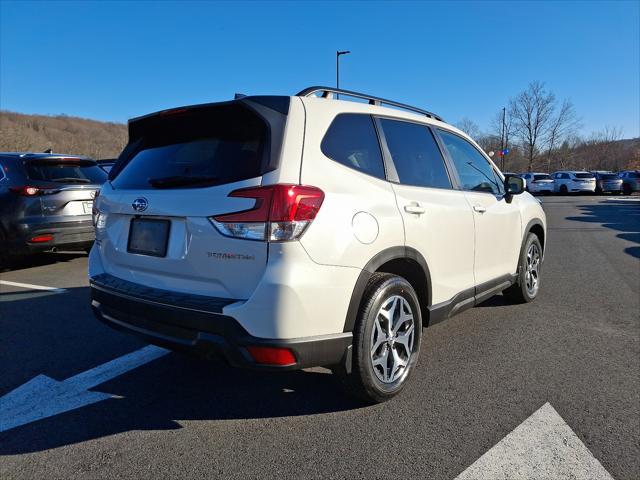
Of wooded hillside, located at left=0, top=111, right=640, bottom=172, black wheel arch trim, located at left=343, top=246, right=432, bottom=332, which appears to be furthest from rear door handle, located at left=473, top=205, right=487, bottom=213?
wooded hillside, located at left=0, top=111, right=640, bottom=172

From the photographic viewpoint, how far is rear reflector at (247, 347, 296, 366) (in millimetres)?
2301

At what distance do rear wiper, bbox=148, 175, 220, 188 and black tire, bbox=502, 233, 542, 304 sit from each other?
3.59m

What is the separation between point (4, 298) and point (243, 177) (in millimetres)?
4510

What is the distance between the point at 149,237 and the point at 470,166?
288 centimetres

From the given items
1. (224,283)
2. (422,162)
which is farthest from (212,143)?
(422,162)

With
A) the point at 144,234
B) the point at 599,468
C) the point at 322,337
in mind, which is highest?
the point at 144,234

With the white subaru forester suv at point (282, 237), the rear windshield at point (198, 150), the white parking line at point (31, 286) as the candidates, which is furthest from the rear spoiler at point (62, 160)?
the rear windshield at point (198, 150)

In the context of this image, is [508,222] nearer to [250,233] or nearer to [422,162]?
[422,162]

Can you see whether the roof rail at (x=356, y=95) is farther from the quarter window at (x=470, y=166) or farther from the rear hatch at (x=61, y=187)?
the rear hatch at (x=61, y=187)

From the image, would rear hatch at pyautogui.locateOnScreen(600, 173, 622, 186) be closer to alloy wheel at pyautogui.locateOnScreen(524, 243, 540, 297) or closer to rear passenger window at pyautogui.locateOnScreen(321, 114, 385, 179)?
alloy wheel at pyautogui.locateOnScreen(524, 243, 540, 297)

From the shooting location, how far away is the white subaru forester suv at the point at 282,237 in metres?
2.30

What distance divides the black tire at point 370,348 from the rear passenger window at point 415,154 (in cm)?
74

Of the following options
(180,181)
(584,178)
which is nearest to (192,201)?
(180,181)

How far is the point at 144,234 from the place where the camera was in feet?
8.90
